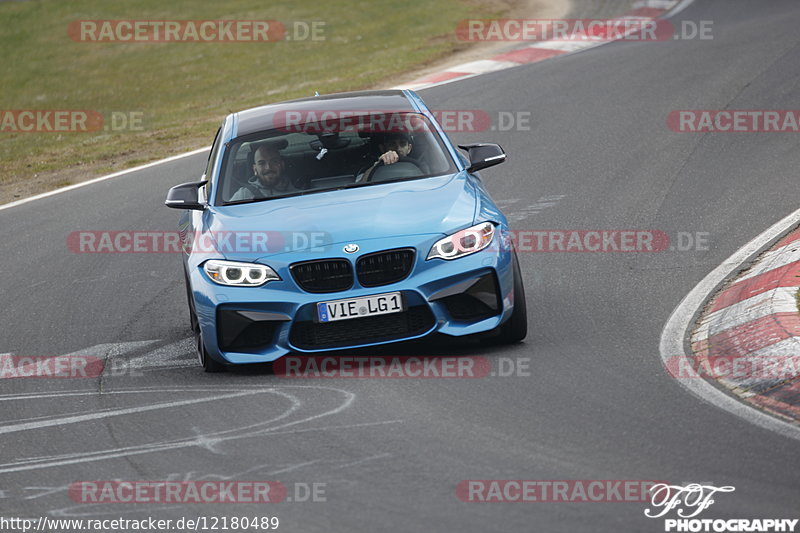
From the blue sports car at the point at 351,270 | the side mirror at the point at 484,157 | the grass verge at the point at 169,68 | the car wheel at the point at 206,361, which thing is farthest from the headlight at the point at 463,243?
the grass verge at the point at 169,68

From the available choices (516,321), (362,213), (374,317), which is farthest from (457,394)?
(362,213)

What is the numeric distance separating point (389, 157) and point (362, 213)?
3.35ft

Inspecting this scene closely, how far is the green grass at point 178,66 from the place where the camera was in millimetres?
17766

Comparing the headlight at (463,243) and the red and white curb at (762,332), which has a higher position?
the headlight at (463,243)

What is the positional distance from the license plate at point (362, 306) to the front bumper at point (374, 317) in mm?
30

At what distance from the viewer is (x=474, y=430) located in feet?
19.2

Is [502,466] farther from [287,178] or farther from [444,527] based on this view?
[287,178]

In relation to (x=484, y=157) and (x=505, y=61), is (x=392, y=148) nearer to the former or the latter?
(x=484, y=157)

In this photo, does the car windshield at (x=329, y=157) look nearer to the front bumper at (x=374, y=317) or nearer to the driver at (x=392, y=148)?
the driver at (x=392, y=148)

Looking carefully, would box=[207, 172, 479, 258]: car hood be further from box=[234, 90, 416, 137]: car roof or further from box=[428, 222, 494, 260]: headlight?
box=[234, 90, 416, 137]: car roof

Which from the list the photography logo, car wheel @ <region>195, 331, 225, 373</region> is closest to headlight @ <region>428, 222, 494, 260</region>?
car wheel @ <region>195, 331, 225, 373</region>

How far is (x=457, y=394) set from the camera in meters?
6.49

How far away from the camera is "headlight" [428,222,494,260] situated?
279 inches

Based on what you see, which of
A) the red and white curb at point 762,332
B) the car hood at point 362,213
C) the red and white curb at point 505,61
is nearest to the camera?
the red and white curb at point 762,332
